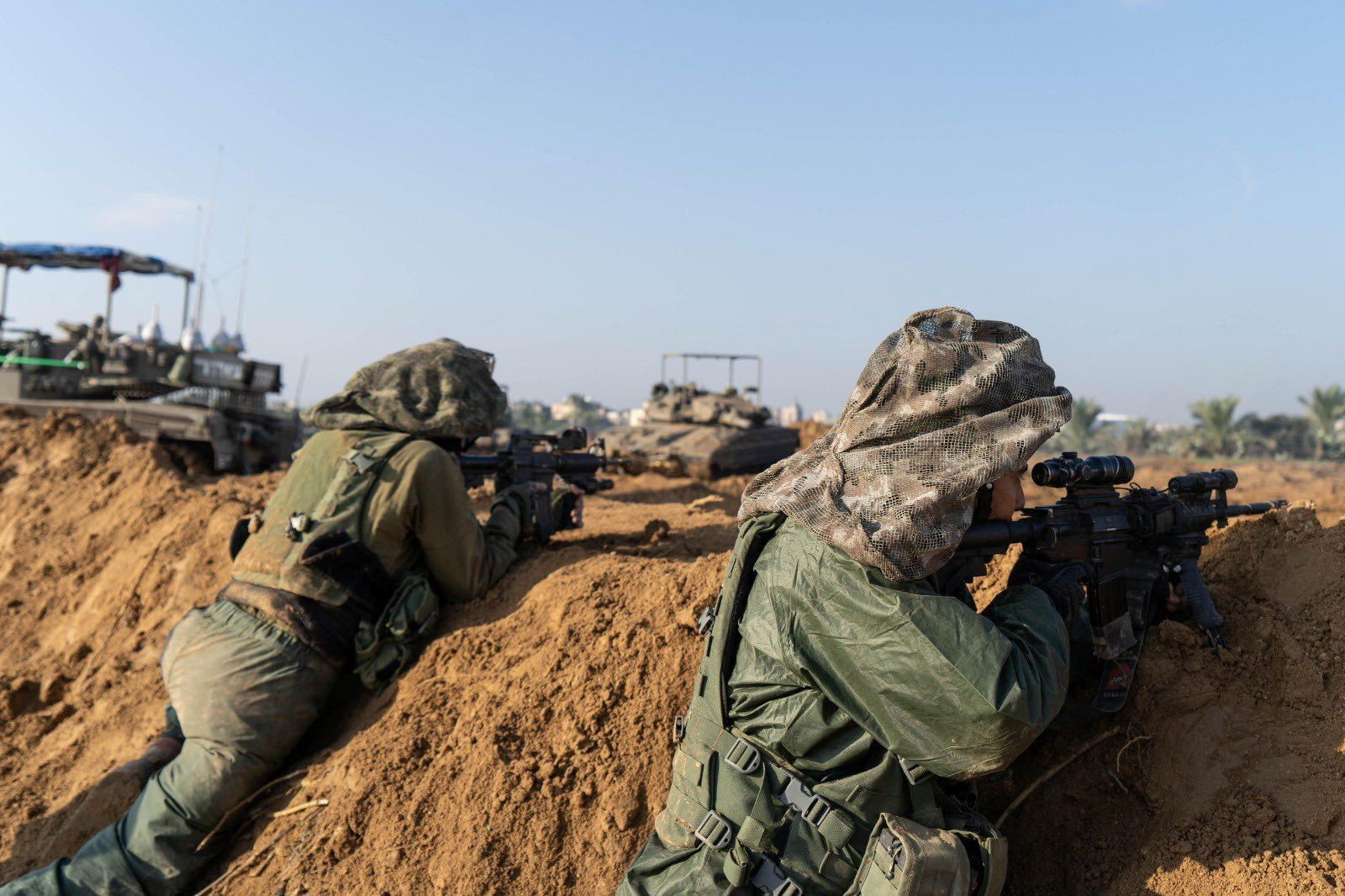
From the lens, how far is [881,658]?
208 centimetres

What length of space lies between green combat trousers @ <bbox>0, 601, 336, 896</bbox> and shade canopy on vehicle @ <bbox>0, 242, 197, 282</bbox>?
12.8m

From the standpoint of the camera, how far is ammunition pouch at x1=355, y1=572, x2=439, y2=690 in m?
3.87

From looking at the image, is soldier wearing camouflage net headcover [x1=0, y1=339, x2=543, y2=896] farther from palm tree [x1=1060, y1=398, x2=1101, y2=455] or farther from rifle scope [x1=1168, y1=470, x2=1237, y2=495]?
palm tree [x1=1060, y1=398, x2=1101, y2=455]

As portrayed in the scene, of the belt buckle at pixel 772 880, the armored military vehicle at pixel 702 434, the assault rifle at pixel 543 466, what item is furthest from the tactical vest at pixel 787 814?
the armored military vehicle at pixel 702 434

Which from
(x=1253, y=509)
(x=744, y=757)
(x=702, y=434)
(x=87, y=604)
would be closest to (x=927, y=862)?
(x=744, y=757)

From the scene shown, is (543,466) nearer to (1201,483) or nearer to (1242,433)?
(1201,483)

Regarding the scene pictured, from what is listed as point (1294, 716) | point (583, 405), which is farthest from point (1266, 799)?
point (583, 405)

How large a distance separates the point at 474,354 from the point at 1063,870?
333 centimetres

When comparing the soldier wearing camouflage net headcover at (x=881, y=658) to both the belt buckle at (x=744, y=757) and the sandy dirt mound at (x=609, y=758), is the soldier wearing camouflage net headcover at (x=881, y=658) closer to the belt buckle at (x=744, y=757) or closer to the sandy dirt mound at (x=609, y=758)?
the belt buckle at (x=744, y=757)

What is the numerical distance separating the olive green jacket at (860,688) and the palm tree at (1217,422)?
34575 mm

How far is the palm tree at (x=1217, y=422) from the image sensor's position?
31844mm

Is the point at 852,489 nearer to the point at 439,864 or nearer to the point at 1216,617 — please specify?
the point at 1216,617

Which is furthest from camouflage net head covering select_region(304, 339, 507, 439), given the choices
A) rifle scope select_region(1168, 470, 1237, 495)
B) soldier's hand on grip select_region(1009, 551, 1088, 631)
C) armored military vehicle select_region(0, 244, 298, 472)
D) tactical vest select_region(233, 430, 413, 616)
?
armored military vehicle select_region(0, 244, 298, 472)

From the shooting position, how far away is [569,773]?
3.18 meters
